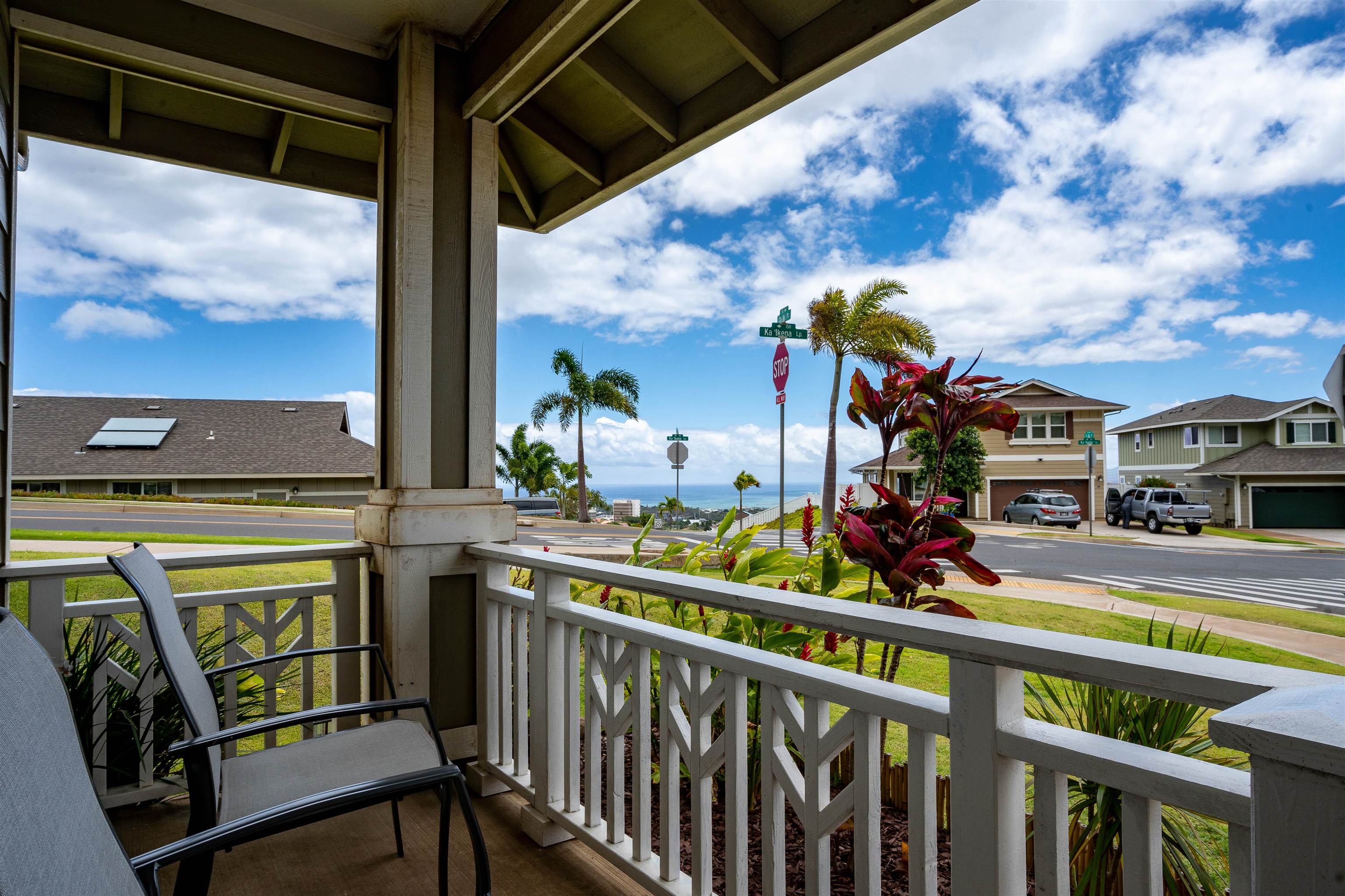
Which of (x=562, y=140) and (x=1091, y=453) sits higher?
(x=562, y=140)

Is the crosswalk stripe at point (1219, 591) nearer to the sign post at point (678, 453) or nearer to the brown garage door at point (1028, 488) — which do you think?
the brown garage door at point (1028, 488)

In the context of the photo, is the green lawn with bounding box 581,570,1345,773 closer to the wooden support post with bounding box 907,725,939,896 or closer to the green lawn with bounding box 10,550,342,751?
the wooden support post with bounding box 907,725,939,896

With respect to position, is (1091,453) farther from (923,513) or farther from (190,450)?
(190,450)

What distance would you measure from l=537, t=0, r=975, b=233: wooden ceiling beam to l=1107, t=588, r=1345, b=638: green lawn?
2.31m

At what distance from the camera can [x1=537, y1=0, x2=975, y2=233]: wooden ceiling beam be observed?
66.8 inches

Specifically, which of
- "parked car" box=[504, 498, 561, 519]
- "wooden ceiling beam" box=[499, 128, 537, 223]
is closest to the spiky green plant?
"wooden ceiling beam" box=[499, 128, 537, 223]

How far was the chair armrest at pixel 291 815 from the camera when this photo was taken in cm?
90

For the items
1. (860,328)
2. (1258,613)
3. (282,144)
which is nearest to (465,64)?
(282,144)

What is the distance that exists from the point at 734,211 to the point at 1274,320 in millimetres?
20664

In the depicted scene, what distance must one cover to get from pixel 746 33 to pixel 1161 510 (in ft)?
Result: 17.7

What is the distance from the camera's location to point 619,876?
1.76 meters

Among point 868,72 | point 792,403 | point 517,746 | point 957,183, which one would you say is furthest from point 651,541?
point 957,183

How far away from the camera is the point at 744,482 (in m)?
5.69

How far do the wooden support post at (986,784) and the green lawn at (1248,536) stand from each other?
352 centimetres
